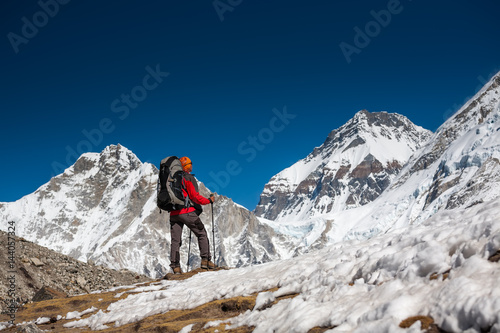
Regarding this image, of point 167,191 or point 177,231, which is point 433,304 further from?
point 177,231

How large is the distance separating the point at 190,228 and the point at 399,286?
387 inches

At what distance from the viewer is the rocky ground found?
14344mm

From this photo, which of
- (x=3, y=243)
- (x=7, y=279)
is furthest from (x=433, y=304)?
(x=3, y=243)

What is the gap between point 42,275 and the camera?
52.8ft

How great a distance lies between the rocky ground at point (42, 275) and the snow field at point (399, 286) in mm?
10575

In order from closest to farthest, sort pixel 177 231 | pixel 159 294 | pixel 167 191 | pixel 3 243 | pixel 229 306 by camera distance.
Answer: pixel 229 306 < pixel 159 294 < pixel 167 191 < pixel 177 231 < pixel 3 243

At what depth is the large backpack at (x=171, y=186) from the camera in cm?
1276

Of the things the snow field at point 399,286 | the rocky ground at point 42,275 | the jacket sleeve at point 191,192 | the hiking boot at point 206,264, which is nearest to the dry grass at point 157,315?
the snow field at point 399,286

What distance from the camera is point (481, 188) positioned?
16888cm

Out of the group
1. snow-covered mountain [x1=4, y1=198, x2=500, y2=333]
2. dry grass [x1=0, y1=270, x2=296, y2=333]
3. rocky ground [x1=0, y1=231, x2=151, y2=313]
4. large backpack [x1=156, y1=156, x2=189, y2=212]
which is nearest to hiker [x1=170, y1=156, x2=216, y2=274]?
large backpack [x1=156, y1=156, x2=189, y2=212]

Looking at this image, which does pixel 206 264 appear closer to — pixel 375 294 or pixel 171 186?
pixel 171 186

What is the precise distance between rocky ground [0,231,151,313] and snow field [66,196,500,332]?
1057 centimetres

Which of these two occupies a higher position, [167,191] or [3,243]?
[3,243]

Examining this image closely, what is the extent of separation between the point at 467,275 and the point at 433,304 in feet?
1.58
